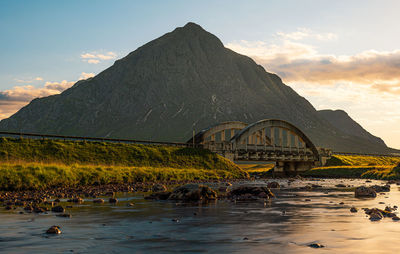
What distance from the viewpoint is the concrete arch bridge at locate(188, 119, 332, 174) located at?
83688mm

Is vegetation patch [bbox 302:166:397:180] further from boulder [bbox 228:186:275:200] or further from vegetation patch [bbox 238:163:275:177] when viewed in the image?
boulder [bbox 228:186:275:200]

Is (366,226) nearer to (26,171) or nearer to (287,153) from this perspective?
(26,171)

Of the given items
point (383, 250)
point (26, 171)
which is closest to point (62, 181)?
point (26, 171)

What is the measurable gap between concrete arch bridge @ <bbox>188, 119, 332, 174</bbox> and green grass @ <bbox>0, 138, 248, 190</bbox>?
4.51 meters

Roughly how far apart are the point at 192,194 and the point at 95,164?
3375cm

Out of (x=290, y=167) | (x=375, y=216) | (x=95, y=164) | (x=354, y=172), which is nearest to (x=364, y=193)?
(x=375, y=216)

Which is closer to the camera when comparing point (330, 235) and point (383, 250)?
point (383, 250)

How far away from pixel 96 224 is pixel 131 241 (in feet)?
12.4

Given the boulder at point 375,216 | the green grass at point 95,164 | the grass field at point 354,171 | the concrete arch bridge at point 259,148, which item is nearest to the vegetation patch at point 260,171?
the concrete arch bridge at point 259,148

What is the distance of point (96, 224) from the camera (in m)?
15.6

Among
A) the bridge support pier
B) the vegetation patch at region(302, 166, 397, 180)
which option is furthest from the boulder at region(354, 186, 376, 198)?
the bridge support pier

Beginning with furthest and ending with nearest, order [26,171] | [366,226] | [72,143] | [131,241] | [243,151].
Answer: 1. [243,151]
2. [72,143]
3. [26,171]
4. [366,226]
5. [131,241]

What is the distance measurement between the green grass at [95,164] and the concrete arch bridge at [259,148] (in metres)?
4.51

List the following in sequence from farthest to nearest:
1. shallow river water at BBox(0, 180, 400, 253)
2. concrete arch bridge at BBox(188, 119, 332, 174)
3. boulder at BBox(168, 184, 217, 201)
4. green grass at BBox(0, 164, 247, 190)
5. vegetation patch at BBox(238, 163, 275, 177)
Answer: vegetation patch at BBox(238, 163, 275, 177)
concrete arch bridge at BBox(188, 119, 332, 174)
green grass at BBox(0, 164, 247, 190)
boulder at BBox(168, 184, 217, 201)
shallow river water at BBox(0, 180, 400, 253)
